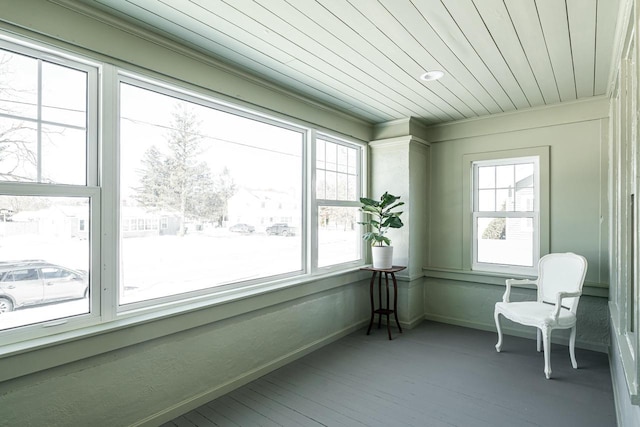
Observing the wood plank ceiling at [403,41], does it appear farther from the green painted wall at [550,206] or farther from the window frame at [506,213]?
the window frame at [506,213]

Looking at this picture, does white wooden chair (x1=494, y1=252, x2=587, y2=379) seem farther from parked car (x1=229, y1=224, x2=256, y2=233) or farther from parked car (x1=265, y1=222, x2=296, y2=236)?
parked car (x1=229, y1=224, x2=256, y2=233)

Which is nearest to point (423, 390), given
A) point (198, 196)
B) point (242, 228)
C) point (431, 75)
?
point (242, 228)

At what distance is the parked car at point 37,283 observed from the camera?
71.2 inches

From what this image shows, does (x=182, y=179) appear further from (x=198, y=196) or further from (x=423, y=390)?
(x=423, y=390)

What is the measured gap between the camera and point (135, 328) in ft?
7.15

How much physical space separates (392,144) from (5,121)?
3632 millimetres

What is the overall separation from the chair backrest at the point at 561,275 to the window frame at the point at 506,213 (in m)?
0.32

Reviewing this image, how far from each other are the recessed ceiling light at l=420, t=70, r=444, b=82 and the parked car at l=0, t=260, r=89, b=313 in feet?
9.46

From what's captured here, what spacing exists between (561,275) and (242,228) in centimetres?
315

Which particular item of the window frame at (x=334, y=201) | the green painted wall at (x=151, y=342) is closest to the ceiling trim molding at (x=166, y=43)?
the green painted wall at (x=151, y=342)

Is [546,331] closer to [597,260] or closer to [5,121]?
[597,260]

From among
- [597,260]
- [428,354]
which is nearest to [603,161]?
[597,260]

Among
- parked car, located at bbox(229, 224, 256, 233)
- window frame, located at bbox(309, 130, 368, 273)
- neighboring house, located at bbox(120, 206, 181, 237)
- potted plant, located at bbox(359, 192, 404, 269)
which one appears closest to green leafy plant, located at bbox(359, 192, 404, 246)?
potted plant, located at bbox(359, 192, 404, 269)

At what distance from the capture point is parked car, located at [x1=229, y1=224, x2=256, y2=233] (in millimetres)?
3016
